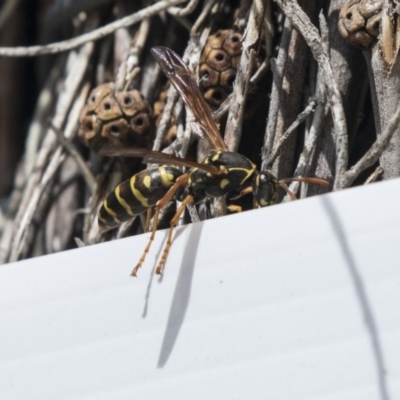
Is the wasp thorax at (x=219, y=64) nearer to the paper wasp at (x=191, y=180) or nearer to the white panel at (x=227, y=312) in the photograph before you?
the paper wasp at (x=191, y=180)

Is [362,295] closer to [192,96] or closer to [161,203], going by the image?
[161,203]

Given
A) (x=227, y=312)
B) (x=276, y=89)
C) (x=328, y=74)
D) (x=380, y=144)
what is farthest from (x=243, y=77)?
(x=227, y=312)

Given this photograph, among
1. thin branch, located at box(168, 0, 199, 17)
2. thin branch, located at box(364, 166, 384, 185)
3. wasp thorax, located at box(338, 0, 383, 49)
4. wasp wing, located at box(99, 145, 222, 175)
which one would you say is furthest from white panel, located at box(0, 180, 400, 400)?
thin branch, located at box(168, 0, 199, 17)

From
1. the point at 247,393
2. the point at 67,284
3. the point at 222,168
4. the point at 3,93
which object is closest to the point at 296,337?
the point at 247,393

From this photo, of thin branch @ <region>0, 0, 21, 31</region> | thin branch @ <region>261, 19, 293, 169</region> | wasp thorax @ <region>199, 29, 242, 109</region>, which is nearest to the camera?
thin branch @ <region>261, 19, 293, 169</region>

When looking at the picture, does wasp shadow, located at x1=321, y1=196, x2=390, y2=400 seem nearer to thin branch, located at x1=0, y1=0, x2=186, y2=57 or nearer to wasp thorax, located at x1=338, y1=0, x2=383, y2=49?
wasp thorax, located at x1=338, y1=0, x2=383, y2=49

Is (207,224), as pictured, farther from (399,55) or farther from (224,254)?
(399,55)
